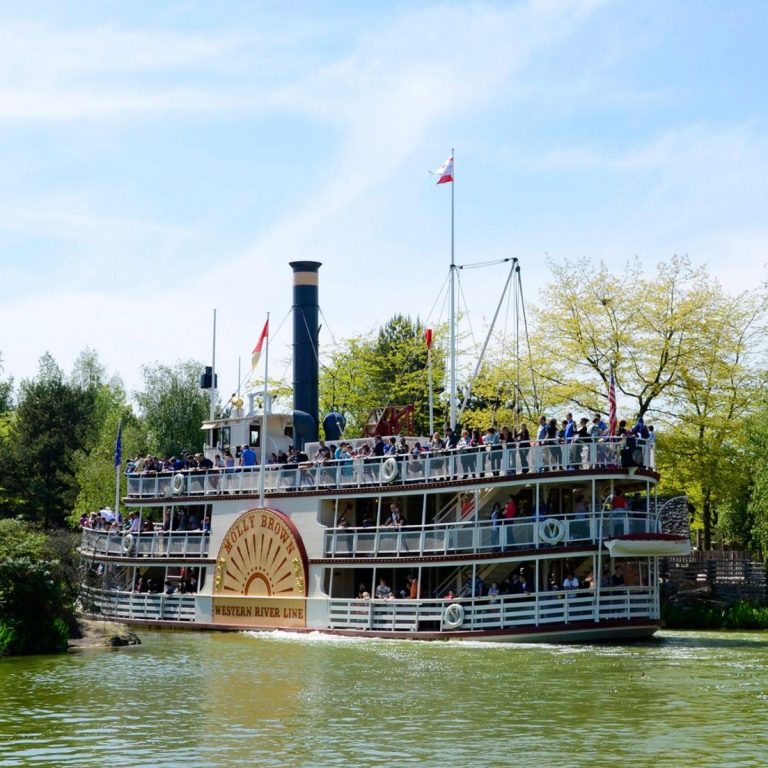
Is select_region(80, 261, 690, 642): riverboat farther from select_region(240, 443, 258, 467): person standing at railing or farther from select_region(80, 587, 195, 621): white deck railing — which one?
select_region(240, 443, 258, 467): person standing at railing

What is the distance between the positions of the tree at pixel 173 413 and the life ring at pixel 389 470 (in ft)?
103

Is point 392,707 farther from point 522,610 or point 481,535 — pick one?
point 481,535

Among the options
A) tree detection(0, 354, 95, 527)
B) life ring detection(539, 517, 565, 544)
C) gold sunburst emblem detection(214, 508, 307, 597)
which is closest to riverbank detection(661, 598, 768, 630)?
life ring detection(539, 517, 565, 544)

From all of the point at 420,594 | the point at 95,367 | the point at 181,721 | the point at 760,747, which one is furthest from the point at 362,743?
the point at 95,367

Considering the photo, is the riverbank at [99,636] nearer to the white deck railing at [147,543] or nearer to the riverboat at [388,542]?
the riverboat at [388,542]

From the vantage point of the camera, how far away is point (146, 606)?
3966 centimetres

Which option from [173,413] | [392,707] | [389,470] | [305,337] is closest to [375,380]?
[173,413]

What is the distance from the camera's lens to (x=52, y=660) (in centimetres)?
2697

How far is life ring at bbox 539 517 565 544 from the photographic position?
30.9 m

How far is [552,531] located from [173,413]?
37.3m

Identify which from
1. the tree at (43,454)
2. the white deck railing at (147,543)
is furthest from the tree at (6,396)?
the white deck railing at (147,543)

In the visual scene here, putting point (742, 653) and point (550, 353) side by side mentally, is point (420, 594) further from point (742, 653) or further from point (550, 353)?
point (550, 353)

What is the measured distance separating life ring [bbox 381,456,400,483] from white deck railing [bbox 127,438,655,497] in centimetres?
3

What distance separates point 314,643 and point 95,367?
56.9 metres
